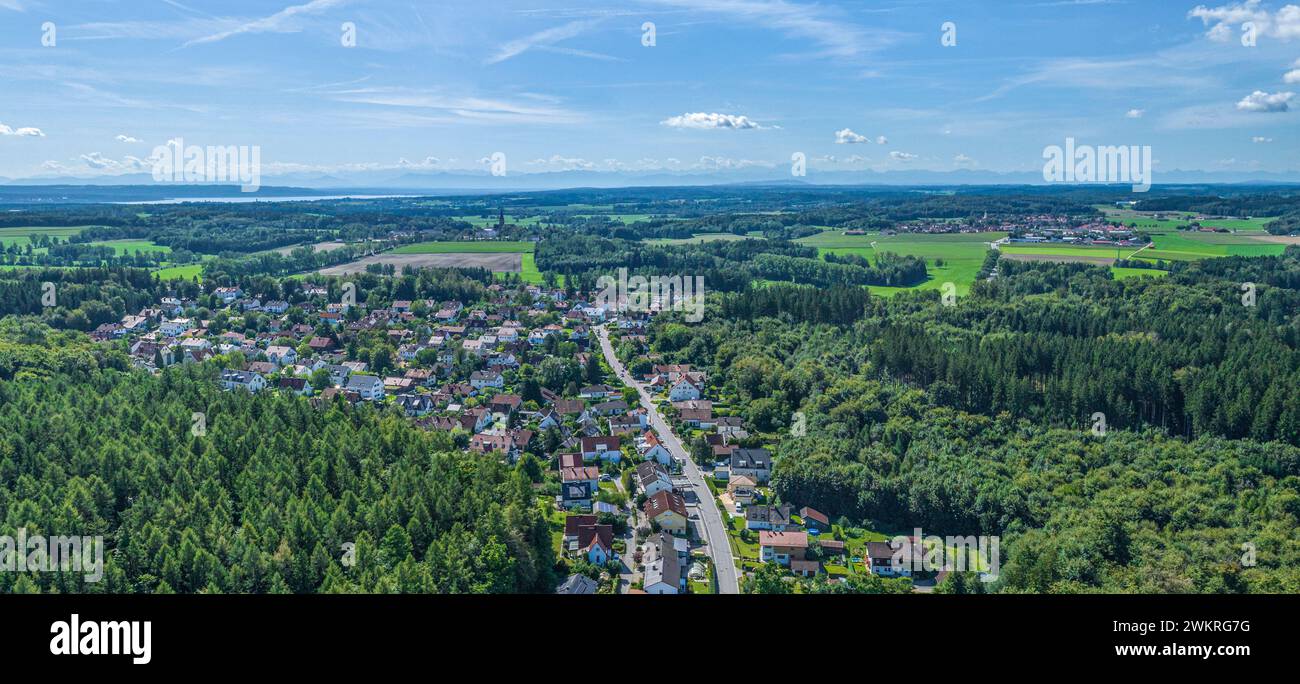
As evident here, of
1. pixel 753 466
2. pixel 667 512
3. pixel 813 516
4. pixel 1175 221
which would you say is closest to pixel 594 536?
pixel 667 512

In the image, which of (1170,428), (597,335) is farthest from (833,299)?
(1170,428)

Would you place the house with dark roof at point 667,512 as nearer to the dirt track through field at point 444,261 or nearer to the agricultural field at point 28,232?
the dirt track through field at point 444,261

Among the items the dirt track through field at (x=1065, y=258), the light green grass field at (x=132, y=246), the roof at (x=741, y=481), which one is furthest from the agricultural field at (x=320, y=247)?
the roof at (x=741, y=481)

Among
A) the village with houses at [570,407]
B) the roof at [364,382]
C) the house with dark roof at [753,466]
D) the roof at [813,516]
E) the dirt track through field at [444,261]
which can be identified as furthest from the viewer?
the dirt track through field at [444,261]

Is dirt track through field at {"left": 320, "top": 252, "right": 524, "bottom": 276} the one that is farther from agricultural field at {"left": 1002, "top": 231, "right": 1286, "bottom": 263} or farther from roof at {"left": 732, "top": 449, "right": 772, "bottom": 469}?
roof at {"left": 732, "top": 449, "right": 772, "bottom": 469}

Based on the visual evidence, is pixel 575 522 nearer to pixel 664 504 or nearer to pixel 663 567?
pixel 664 504

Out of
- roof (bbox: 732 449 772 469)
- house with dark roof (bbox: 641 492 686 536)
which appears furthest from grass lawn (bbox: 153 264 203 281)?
house with dark roof (bbox: 641 492 686 536)

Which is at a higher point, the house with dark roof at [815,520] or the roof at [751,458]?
the roof at [751,458]
